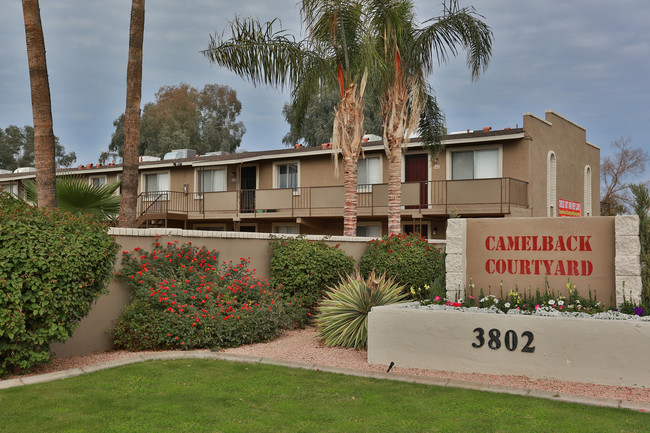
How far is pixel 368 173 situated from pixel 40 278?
18.6 meters

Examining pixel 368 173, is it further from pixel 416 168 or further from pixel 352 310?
pixel 352 310

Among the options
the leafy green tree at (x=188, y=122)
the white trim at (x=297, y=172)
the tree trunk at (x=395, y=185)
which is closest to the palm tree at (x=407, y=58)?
the tree trunk at (x=395, y=185)

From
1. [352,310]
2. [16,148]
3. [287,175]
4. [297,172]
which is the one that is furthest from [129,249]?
[16,148]

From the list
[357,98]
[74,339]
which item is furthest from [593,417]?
[357,98]

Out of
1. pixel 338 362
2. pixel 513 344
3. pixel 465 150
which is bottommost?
pixel 338 362

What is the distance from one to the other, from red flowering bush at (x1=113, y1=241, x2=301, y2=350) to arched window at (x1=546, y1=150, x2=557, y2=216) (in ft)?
51.2

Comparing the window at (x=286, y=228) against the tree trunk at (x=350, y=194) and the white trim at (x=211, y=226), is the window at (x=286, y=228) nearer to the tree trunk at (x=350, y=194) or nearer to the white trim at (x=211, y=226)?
the white trim at (x=211, y=226)

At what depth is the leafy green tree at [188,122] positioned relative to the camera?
55.2 metres

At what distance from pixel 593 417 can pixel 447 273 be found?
4405 millimetres

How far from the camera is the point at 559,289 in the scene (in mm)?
10188

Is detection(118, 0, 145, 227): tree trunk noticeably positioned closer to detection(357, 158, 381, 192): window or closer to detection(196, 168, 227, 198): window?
detection(357, 158, 381, 192): window

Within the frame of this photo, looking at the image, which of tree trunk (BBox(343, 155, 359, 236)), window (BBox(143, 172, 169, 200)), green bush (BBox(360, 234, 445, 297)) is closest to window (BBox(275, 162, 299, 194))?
window (BBox(143, 172, 169, 200))

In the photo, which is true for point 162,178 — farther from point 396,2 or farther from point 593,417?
point 593,417

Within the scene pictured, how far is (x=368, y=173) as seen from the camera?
25828 millimetres
